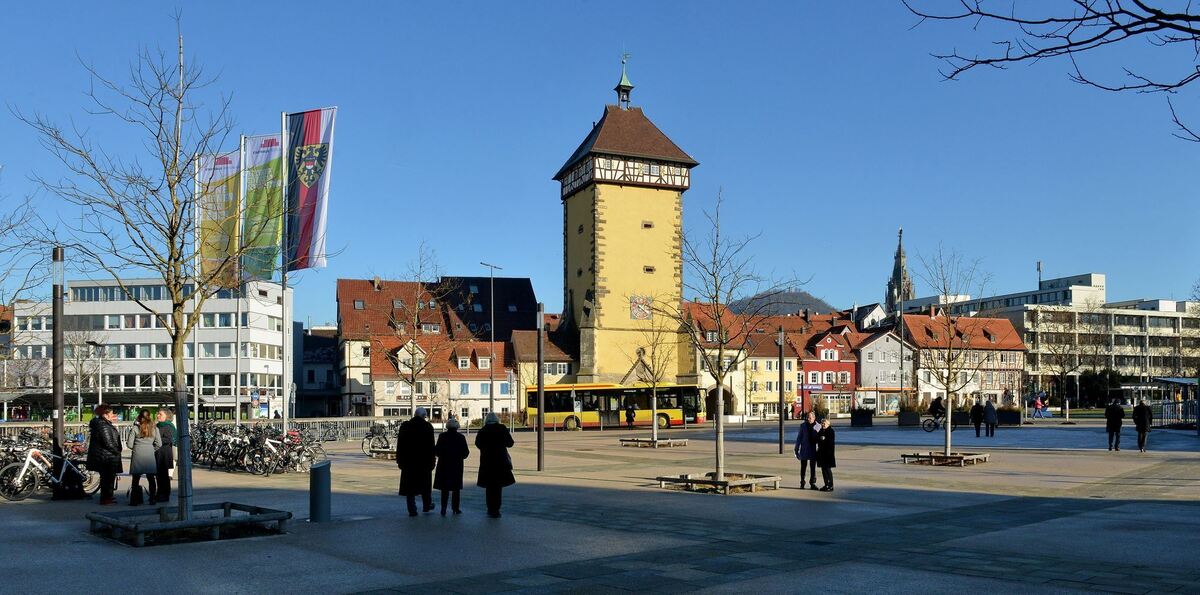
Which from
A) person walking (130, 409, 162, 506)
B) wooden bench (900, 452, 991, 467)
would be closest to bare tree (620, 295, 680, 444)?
wooden bench (900, 452, 991, 467)

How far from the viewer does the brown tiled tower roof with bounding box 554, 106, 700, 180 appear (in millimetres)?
76125

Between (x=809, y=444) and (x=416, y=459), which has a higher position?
(x=416, y=459)

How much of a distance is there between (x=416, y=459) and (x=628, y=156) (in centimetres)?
6214

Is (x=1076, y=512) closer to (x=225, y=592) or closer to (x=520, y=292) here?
(x=225, y=592)

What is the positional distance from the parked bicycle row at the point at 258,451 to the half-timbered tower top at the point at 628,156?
5057 centimetres

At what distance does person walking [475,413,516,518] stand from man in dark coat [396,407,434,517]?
2.54 feet

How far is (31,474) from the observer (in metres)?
17.6

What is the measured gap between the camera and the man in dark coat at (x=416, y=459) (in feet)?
49.9

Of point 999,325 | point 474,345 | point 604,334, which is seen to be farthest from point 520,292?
point 999,325

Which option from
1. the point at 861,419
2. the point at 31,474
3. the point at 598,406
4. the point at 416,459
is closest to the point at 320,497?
the point at 416,459

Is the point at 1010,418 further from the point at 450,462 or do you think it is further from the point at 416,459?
the point at 416,459

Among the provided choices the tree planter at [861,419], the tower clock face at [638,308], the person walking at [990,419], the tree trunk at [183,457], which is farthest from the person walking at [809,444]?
the tower clock face at [638,308]

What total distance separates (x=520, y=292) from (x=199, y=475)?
230 feet

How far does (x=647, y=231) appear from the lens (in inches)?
3009
